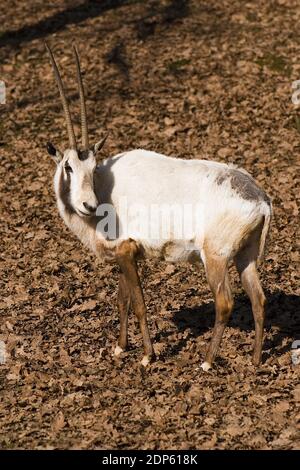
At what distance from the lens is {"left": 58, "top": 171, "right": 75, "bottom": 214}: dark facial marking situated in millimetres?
8883

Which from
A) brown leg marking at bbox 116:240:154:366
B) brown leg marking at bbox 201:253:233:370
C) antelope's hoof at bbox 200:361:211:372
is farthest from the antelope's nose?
antelope's hoof at bbox 200:361:211:372

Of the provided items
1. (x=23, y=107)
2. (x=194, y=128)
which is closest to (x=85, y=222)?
(x=194, y=128)

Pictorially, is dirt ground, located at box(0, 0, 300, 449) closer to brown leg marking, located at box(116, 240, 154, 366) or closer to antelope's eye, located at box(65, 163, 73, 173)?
brown leg marking, located at box(116, 240, 154, 366)

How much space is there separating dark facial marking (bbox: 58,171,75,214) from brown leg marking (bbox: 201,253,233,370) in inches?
66.9

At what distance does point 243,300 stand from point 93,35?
940 cm

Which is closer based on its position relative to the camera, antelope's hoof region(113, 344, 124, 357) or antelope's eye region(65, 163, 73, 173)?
antelope's eye region(65, 163, 73, 173)

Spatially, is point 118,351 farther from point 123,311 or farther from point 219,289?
point 219,289

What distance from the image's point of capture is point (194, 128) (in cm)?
1497

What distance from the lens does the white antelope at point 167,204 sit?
8.52 meters

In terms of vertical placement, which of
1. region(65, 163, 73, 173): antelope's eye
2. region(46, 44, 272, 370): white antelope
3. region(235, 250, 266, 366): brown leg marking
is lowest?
region(235, 250, 266, 366): brown leg marking

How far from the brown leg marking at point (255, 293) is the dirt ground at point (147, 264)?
234 mm

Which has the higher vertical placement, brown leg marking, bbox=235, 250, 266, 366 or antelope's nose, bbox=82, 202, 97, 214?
antelope's nose, bbox=82, 202, 97, 214

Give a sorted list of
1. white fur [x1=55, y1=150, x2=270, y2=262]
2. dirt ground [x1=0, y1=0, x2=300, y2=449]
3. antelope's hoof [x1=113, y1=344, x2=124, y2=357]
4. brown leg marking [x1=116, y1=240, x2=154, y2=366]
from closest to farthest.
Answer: dirt ground [x1=0, y1=0, x2=300, y2=449] < white fur [x1=55, y1=150, x2=270, y2=262] < brown leg marking [x1=116, y1=240, x2=154, y2=366] < antelope's hoof [x1=113, y1=344, x2=124, y2=357]

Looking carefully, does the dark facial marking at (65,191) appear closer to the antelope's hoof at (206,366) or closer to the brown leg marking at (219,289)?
the brown leg marking at (219,289)
